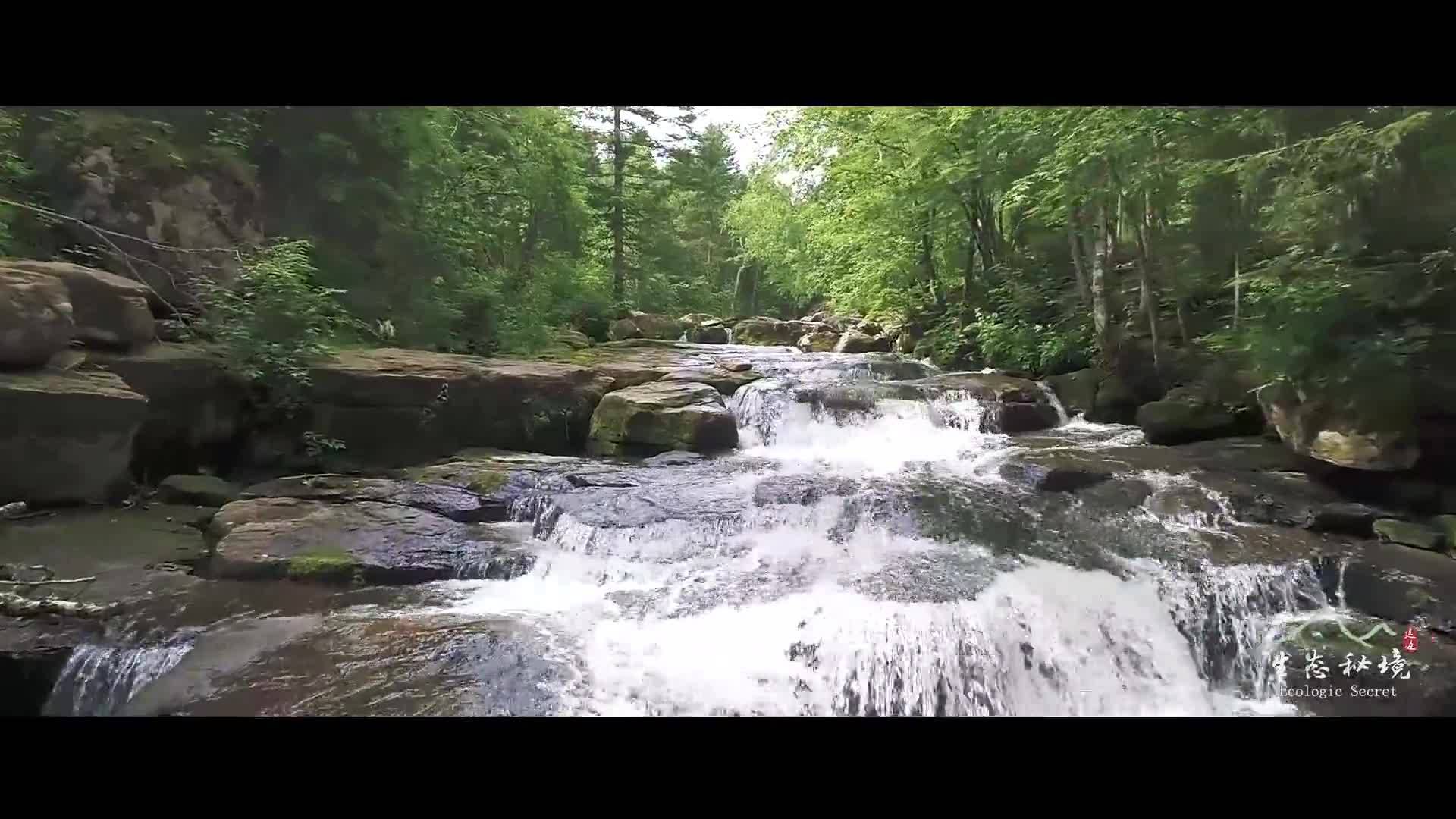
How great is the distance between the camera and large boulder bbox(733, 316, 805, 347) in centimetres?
1452

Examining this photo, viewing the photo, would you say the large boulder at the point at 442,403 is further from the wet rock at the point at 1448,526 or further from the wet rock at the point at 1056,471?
the wet rock at the point at 1448,526

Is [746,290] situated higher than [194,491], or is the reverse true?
[746,290]

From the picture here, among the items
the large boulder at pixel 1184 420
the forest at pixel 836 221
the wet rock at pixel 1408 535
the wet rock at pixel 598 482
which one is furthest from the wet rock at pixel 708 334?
the wet rock at pixel 1408 535

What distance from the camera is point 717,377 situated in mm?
8219

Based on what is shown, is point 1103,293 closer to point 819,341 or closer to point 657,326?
point 819,341

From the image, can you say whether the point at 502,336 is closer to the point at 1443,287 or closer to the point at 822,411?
the point at 822,411

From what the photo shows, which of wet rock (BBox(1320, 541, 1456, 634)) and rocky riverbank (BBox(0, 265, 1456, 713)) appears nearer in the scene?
rocky riverbank (BBox(0, 265, 1456, 713))

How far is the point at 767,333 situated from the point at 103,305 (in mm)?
11206

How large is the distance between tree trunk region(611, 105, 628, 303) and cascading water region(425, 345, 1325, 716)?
5.93 meters

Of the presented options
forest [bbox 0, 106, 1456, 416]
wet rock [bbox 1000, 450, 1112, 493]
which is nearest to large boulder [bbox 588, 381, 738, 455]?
forest [bbox 0, 106, 1456, 416]

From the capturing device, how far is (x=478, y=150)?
8.45 m

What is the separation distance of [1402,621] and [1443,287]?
1833mm

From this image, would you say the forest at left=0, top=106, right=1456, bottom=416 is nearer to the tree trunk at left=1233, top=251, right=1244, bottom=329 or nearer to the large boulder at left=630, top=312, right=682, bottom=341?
the tree trunk at left=1233, top=251, right=1244, bottom=329

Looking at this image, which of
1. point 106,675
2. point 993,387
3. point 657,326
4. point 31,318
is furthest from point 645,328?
point 106,675
